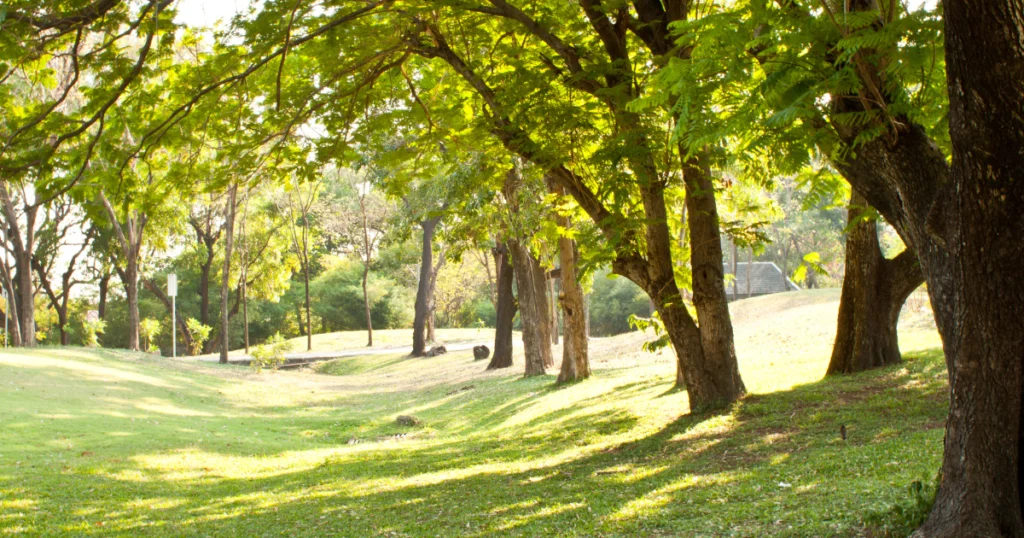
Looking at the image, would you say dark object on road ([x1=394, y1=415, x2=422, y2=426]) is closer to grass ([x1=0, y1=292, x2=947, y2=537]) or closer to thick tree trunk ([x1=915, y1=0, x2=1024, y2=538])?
grass ([x1=0, y1=292, x2=947, y2=537])

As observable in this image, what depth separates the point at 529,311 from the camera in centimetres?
2336

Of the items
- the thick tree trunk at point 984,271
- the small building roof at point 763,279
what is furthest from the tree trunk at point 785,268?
the thick tree trunk at point 984,271

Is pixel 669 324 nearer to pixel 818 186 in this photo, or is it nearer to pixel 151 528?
pixel 818 186

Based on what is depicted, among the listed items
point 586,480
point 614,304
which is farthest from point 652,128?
point 614,304

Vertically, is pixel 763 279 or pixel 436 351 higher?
pixel 763 279

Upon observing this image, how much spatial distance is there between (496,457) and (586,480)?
3118 millimetres

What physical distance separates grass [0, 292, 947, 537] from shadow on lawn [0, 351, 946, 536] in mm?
39

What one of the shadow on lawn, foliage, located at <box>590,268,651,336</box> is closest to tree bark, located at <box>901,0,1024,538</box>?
the shadow on lawn

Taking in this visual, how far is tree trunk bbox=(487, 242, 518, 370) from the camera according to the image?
25.5m

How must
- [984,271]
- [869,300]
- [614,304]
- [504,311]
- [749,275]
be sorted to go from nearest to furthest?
[984,271], [869,300], [504,311], [749,275], [614,304]

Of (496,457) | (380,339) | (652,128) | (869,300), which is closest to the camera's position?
(652,128)

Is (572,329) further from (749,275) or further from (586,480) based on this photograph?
(749,275)

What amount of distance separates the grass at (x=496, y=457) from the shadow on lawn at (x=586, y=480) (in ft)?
0.13

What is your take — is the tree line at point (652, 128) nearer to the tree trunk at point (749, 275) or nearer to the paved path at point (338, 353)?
the paved path at point (338, 353)
